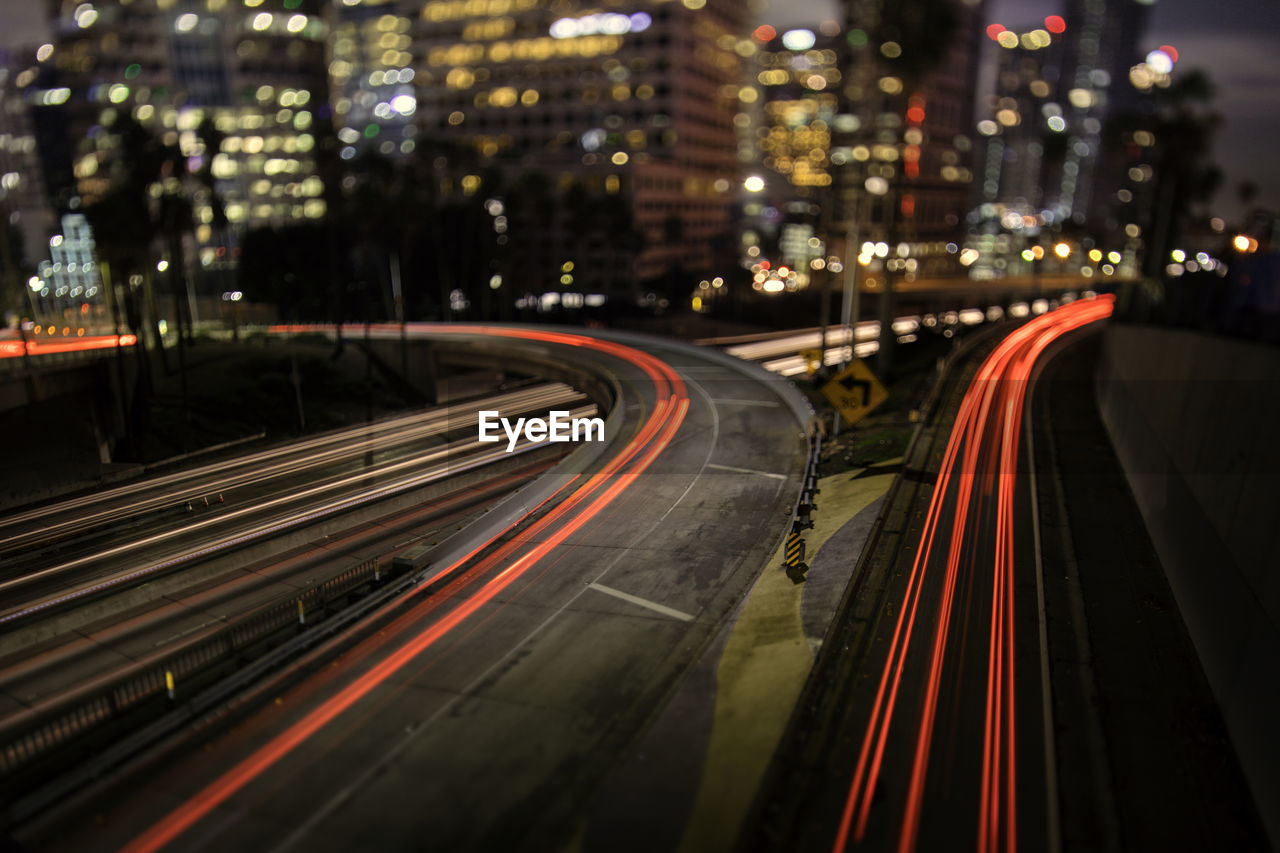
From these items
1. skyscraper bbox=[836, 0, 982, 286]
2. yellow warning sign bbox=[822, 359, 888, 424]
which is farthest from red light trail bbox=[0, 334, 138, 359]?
skyscraper bbox=[836, 0, 982, 286]

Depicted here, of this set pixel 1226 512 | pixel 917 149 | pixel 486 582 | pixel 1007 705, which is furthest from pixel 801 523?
pixel 917 149

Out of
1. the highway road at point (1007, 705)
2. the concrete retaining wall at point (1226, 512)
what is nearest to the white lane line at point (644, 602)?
the highway road at point (1007, 705)

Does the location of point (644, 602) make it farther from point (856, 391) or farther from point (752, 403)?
point (752, 403)

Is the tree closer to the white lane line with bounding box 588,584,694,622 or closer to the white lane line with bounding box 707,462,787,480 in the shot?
the white lane line with bounding box 707,462,787,480

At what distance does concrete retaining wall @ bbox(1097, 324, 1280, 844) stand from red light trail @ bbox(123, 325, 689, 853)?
12.8 metres

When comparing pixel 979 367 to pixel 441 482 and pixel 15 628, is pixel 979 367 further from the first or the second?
pixel 15 628

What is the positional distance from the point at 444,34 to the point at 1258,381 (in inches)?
5179

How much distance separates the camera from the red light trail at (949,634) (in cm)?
932

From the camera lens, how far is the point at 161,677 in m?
12.5

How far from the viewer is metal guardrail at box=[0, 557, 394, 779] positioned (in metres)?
11.0

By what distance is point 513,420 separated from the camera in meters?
38.1

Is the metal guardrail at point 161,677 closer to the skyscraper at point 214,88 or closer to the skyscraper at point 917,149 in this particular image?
the skyscraper at point 214,88

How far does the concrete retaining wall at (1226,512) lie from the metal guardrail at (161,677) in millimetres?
15466

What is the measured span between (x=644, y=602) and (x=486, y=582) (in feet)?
11.8
